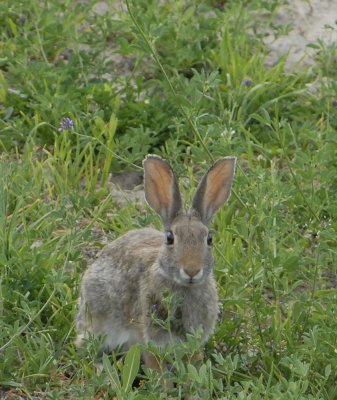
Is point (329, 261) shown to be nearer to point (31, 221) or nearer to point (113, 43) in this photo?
point (31, 221)

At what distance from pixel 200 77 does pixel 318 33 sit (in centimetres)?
258

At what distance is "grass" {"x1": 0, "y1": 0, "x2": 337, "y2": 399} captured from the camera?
5.43 m

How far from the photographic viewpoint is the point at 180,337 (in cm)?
540

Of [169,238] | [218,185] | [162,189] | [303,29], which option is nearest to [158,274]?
[169,238]

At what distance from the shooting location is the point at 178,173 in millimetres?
6891

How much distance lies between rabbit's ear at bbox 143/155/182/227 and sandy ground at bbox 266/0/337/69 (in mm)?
2722

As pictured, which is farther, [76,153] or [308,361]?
[76,153]

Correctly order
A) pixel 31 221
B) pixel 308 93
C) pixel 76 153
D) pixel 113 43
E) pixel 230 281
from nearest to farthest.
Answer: pixel 230 281 → pixel 31 221 → pixel 76 153 → pixel 308 93 → pixel 113 43

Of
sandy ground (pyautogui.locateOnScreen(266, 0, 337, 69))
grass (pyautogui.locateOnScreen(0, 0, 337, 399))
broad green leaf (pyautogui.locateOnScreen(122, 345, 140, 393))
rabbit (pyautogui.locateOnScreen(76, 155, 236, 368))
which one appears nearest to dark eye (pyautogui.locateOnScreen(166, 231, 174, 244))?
rabbit (pyautogui.locateOnScreen(76, 155, 236, 368))

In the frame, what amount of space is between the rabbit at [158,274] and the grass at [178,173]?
0.51 ft

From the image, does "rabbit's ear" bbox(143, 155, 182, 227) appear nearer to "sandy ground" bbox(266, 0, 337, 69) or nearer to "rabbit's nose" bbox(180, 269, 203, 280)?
"rabbit's nose" bbox(180, 269, 203, 280)

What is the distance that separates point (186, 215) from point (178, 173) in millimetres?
1398

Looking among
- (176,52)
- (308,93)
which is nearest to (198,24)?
(176,52)

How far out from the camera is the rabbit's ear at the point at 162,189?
5547 millimetres
